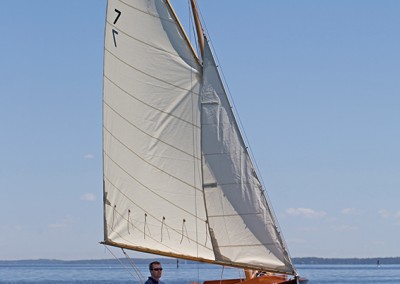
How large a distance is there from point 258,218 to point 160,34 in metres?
6.06

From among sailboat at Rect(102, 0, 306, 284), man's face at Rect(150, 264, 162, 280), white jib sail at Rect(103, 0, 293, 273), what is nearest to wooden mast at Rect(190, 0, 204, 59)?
sailboat at Rect(102, 0, 306, 284)

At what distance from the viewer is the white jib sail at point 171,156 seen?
1107 inches

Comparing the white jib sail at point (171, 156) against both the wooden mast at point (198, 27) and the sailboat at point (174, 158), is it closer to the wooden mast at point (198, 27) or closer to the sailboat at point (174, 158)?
the sailboat at point (174, 158)

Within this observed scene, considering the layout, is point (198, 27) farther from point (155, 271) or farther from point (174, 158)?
point (155, 271)

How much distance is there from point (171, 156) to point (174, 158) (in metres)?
0.11

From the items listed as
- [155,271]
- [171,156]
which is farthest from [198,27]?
[155,271]

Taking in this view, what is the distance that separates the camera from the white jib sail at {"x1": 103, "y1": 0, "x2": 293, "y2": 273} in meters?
28.1

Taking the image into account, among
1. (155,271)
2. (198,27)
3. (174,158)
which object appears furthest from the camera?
(174,158)

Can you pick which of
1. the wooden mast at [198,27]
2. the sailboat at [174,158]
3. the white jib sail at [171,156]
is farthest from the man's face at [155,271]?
the wooden mast at [198,27]

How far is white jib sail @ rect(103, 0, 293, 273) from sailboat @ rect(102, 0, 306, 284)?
28 millimetres

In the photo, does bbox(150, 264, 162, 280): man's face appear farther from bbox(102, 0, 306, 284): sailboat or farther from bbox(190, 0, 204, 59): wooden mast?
bbox(190, 0, 204, 59): wooden mast

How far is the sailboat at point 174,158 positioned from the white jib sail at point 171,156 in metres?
0.03

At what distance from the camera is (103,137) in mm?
30422

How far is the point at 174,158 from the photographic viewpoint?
95.7ft
